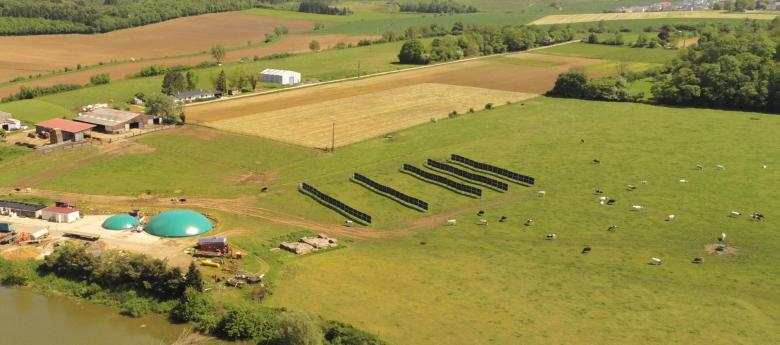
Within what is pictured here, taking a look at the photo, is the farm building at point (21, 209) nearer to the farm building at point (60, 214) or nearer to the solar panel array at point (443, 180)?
the farm building at point (60, 214)

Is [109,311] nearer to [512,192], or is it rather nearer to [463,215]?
[463,215]

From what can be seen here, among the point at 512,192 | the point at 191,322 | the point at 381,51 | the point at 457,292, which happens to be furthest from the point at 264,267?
the point at 381,51

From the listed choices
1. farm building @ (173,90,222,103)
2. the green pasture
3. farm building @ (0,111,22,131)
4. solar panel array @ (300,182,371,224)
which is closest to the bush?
the green pasture

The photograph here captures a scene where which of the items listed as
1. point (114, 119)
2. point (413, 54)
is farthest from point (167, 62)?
point (114, 119)

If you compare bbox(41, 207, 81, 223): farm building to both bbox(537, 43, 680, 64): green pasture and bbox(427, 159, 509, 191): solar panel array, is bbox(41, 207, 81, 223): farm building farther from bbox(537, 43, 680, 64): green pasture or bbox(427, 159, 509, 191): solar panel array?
bbox(537, 43, 680, 64): green pasture

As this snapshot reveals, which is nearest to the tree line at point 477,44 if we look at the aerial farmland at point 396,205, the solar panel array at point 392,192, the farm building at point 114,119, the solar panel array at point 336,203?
the aerial farmland at point 396,205

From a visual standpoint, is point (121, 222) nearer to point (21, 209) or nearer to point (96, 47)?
point (21, 209)
